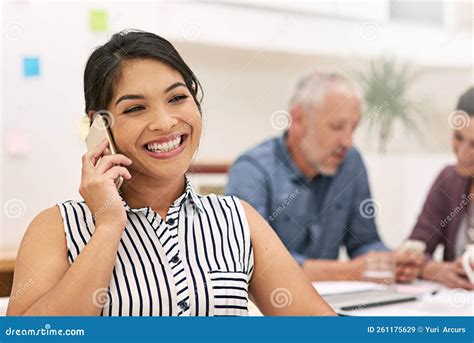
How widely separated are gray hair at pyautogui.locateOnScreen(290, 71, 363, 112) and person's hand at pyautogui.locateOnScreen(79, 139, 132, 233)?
108 centimetres

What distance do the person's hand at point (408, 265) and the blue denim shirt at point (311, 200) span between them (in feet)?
0.19

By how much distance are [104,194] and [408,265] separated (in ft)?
3.42

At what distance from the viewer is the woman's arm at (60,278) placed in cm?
87

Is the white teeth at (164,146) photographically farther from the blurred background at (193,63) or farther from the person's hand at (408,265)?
the person's hand at (408,265)

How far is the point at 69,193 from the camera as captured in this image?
1.02 meters

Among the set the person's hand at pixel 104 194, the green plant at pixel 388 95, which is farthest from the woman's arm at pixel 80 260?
the green plant at pixel 388 95

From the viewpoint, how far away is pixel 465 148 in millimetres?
1661

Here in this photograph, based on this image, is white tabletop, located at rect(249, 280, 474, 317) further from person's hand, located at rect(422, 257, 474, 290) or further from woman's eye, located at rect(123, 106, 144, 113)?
woman's eye, located at rect(123, 106, 144, 113)

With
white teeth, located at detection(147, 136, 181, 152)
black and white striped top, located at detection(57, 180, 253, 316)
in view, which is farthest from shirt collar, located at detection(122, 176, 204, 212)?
white teeth, located at detection(147, 136, 181, 152)

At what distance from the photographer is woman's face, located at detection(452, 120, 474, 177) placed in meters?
1.62

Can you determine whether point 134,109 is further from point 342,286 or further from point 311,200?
point 311,200

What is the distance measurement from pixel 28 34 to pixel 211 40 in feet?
1.18

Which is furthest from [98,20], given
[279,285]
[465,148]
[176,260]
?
[465,148]
